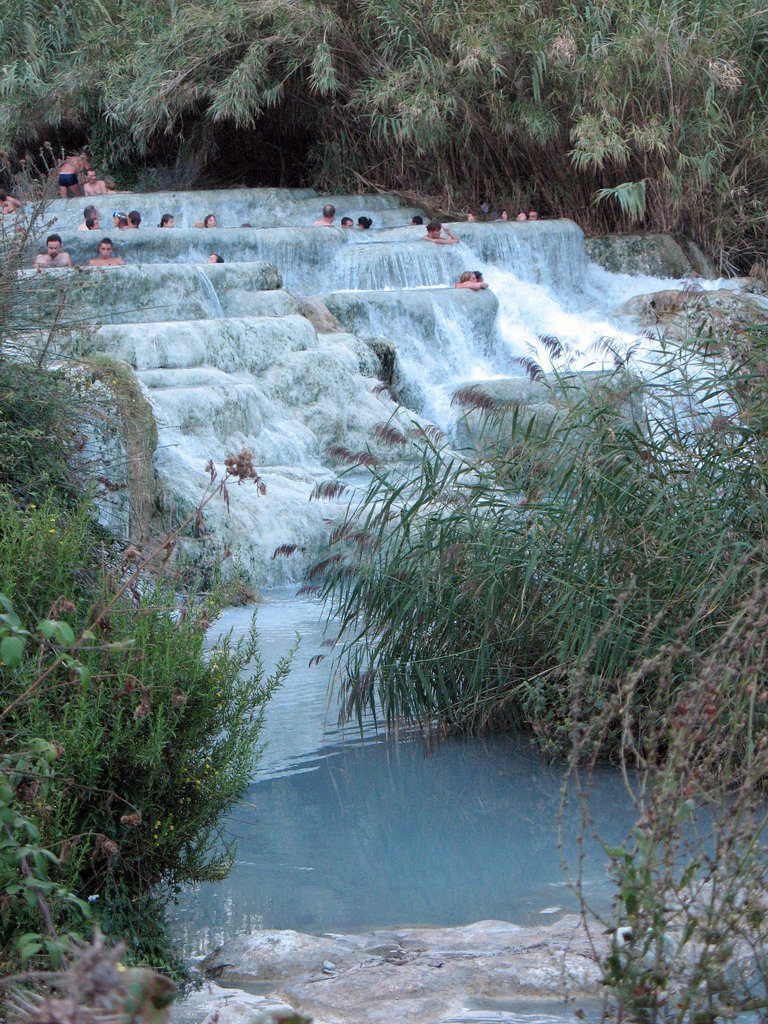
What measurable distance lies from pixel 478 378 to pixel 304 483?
454cm

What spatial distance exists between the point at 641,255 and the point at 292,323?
7.45 meters

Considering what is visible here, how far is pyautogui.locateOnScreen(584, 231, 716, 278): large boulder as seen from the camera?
1772 centimetres

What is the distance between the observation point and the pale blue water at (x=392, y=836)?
383 centimetres

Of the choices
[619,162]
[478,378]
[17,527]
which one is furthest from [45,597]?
[619,162]

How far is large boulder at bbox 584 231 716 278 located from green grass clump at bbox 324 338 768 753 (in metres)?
13.1

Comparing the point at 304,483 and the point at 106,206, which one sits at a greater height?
the point at 106,206

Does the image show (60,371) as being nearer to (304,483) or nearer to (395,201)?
(304,483)

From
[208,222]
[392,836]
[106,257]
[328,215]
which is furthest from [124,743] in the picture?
[328,215]

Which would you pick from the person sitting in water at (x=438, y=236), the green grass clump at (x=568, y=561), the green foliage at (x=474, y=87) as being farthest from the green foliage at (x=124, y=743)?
the green foliage at (x=474, y=87)

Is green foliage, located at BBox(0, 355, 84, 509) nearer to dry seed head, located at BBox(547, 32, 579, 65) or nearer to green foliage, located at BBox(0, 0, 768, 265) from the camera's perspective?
green foliage, located at BBox(0, 0, 768, 265)

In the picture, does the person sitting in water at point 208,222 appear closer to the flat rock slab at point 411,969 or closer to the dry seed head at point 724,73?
the dry seed head at point 724,73

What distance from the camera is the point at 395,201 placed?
61.9 feet

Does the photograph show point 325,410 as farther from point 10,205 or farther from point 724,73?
point 724,73

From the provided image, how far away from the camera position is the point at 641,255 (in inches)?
699
